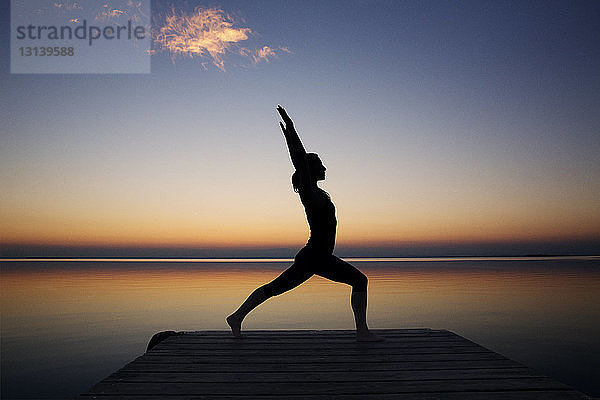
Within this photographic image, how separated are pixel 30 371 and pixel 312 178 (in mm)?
9970

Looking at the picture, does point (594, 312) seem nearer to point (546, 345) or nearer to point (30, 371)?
point (546, 345)

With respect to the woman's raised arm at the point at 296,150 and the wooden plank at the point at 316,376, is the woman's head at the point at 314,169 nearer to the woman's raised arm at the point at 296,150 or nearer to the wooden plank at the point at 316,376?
the woman's raised arm at the point at 296,150

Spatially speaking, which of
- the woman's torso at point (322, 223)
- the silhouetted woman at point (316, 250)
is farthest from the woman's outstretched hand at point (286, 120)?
the woman's torso at point (322, 223)

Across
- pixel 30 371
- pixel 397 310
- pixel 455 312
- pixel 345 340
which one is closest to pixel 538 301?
pixel 455 312

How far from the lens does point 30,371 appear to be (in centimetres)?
1148

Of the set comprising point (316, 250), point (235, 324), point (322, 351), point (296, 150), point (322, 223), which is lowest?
point (322, 351)

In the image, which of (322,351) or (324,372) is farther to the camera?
(322,351)

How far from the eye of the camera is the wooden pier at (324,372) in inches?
155

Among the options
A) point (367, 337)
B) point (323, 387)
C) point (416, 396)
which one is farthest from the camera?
point (367, 337)

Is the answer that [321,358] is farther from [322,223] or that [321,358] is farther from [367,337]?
[322,223]

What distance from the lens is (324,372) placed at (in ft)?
15.2

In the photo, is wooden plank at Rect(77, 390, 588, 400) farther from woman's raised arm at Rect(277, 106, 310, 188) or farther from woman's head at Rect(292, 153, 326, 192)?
woman's head at Rect(292, 153, 326, 192)

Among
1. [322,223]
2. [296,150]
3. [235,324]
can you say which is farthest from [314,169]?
[235,324]

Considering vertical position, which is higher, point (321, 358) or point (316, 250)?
point (316, 250)
